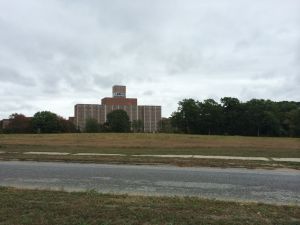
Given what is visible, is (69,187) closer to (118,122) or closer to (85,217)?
(85,217)

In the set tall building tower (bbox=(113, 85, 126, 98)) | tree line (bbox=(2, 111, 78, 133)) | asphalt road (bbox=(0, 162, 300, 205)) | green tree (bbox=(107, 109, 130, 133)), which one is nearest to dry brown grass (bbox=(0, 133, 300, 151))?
asphalt road (bbox=(0, 162, 300, 205))

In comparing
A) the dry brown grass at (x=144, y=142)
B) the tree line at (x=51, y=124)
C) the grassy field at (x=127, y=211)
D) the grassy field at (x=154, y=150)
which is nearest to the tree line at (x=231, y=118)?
the tree line at (x=51, y=124)

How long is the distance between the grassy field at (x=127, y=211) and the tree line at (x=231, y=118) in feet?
377

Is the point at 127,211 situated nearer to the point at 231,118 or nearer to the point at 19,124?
the point at 231,118

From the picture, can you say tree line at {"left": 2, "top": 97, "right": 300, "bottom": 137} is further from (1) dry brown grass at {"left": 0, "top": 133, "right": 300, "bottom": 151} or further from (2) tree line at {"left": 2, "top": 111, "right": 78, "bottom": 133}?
(1) dry brown grass at {"left": 0, "top": 133, "right": 300, "bottom": 151}

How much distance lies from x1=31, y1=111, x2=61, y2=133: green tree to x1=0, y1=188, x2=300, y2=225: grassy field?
385 ft

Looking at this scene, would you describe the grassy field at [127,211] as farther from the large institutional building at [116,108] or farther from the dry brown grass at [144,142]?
the large institutional building at [116,108]

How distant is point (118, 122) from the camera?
13312 centimetres

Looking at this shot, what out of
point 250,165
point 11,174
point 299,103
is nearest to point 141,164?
point 250,165

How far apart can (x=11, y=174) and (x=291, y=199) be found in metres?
8.92

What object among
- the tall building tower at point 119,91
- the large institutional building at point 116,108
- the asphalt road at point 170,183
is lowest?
the asphalt road at point 170,183

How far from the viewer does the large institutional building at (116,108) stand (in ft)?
567

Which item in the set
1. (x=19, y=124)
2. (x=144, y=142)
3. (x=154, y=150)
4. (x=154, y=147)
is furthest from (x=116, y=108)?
(x=154, y=150)

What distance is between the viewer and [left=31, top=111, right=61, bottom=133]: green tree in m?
125
